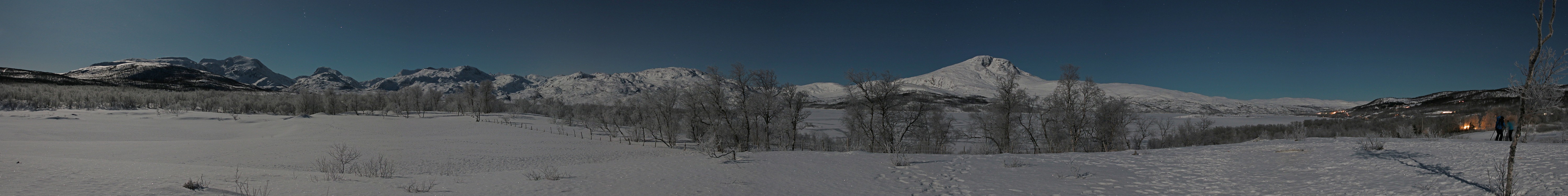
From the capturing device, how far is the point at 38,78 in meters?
89.4

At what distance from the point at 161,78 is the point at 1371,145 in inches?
8541

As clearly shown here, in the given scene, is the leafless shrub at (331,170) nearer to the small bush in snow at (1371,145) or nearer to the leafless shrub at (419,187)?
the leafless shrub at (419,187)

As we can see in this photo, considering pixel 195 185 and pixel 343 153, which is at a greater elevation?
pixel 195 185

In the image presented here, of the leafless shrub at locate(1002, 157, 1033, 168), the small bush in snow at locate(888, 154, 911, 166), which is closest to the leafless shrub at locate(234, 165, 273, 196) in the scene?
→ the small bush in snow at locate(888, 154, 911, 166)

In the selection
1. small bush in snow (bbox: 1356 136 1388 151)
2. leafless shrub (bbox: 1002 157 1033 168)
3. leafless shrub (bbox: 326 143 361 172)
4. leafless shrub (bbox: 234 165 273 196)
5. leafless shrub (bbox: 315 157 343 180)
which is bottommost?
leafless shrub (bbox: 326 143 361 172)

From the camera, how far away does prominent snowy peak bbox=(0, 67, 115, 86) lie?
264 feet

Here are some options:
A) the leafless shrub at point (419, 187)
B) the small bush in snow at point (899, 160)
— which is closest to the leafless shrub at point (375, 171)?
the leafless shrub at point (419, 187)

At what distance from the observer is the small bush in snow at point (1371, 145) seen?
792cm

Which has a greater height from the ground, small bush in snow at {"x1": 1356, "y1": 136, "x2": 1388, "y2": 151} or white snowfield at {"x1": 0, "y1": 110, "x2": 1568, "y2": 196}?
small bush in snow at {"x1": 1356, "y1": 136, "x2": 1388, "y2": 151}

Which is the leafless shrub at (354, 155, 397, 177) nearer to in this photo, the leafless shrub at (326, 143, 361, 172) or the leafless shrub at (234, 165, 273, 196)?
the leafless shrub at (326, 143, 361, 172)

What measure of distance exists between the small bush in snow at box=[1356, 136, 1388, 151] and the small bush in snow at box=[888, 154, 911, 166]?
710 centimetres

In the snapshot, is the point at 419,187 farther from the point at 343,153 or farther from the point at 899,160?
the point at 343,153

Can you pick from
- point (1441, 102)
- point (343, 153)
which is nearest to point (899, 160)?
point (343, 153)

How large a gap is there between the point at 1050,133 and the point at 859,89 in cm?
1183
